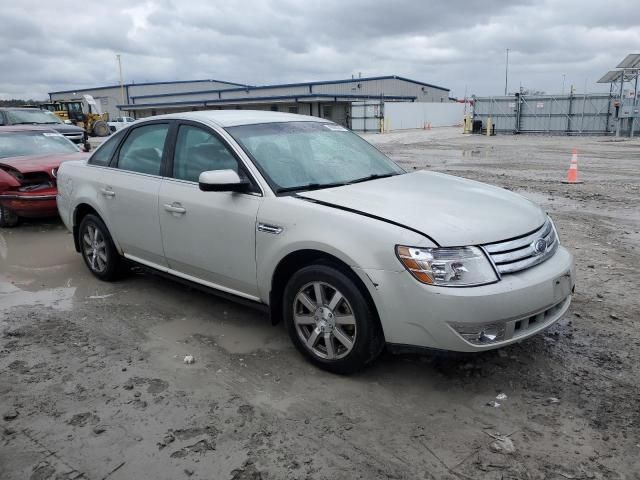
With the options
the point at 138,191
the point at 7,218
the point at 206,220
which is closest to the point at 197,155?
the point at 206,220

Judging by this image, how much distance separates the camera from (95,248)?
18.5 ft

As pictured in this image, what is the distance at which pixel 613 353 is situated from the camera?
12.6 ft

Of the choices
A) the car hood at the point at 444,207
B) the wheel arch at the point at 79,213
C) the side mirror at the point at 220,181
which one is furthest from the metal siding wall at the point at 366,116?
the side mirror at the point at 220,181

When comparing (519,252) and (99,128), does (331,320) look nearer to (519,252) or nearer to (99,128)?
(519,252)

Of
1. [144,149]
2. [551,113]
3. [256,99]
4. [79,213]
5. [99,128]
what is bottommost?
[79,213]

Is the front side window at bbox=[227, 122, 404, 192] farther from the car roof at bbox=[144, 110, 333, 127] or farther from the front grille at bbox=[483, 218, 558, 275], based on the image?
the front grille at bbox=[483, 218, 558, 275]

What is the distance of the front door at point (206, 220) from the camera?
12.8 feet

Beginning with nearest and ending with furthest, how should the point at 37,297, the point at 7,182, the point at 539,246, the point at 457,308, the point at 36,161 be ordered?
the point at 457,308 < the point at 539,246 < the point at 37,297 < the point at 7,182 < the point at 36,161

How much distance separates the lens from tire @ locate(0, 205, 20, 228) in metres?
8.48

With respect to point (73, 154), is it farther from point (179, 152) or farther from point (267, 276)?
point (267, 276)

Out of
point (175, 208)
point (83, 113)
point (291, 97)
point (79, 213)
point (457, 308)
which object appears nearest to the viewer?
point (457, 308)

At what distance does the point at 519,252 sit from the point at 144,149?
11.2ft

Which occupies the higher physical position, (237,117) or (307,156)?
(237,117)

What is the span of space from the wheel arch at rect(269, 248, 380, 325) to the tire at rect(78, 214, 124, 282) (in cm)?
228
